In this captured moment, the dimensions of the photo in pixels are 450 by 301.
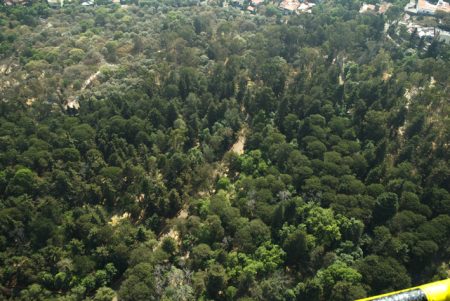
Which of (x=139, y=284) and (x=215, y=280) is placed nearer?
(x=139, y=284)

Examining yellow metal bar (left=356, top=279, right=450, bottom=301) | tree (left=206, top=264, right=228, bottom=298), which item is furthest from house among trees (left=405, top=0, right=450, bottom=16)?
yellow metal bar (left=356, top=279, right=450, bottom=301)

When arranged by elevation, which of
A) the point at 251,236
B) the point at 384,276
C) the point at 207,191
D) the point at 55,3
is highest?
the point at 55,3

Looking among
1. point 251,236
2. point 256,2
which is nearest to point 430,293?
point 251,236

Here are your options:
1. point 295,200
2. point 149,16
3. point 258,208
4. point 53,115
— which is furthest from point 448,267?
point 149,16

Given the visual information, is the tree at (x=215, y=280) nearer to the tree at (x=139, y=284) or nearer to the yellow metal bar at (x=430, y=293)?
the tree at (x=139, y=284)

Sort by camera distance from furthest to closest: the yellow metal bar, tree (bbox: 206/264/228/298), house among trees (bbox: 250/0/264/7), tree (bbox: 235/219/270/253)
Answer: house among trees (bbox: 250/0/264/7)
tree (bbox: 235/219/270/253)
tree (bbox: 206/264/228/298)
the yellow metal bar

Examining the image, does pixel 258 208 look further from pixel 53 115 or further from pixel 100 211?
pixel 53 115

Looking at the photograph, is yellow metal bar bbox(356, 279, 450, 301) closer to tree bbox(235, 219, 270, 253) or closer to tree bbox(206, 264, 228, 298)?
tree bbox(206, 264, 228, 298)

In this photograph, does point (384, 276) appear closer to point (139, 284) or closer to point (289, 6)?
point (139, 284)

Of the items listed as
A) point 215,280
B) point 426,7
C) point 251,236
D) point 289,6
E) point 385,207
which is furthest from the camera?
point 289,6

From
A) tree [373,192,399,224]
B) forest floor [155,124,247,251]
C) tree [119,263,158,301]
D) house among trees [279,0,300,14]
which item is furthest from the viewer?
house among trees [279,0,300,14]
